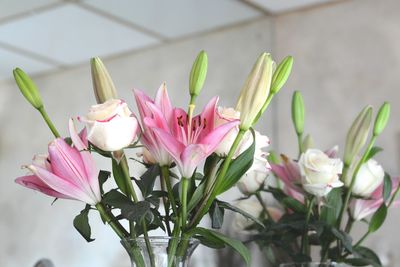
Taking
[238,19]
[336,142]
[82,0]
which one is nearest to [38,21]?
[82,0]

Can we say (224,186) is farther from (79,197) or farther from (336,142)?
(336,142)

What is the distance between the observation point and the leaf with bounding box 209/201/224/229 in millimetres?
1025

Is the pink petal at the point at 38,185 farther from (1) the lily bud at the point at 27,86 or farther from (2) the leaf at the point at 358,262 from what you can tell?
(2) the leaf at the point at 358,262

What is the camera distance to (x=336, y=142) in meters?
3.12

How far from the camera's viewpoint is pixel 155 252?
98 centimetres

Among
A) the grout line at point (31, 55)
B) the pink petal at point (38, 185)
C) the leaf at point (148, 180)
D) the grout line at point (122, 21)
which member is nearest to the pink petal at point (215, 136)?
the leaf at point (148, 180)

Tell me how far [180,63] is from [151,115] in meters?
2.66

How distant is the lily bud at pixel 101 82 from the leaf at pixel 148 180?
0.12 metres

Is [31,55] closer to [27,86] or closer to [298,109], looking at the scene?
[298,109]

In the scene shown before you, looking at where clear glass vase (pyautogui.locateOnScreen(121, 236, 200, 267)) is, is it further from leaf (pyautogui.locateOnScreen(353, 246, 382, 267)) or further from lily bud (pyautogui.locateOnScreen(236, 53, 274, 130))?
leaf (pyautogui.locateOnScreen(353, 246, 382, 267))

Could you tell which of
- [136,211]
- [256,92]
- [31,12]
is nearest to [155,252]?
[136,211]

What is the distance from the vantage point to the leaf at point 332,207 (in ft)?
4.49

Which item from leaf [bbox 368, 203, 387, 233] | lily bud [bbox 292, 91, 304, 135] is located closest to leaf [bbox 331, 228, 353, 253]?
leaf [bbox 368, 203, 387, 233]

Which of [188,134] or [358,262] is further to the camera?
[358,262]
